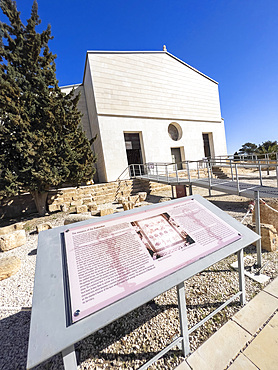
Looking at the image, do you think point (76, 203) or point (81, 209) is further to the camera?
point (76, 203)

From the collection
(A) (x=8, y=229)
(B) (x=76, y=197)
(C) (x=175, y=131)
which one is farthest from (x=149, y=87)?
(A) (x=8, y=229)

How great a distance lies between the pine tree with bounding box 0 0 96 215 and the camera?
238 inches

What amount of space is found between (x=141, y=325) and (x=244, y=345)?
1.12 metres

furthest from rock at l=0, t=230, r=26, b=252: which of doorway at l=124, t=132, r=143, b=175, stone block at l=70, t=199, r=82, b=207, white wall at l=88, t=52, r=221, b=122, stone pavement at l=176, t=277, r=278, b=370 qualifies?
white wall at l=88, t=52, r=221, b=122

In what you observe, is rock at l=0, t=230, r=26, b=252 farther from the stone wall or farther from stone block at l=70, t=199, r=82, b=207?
stone block at l=70, t=199, r=82, b=207

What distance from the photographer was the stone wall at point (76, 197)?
776 cm

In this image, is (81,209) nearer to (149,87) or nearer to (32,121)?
(32,121)

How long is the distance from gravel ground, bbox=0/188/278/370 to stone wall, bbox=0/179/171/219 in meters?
5.51

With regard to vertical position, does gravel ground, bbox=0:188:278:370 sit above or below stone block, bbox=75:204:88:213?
below

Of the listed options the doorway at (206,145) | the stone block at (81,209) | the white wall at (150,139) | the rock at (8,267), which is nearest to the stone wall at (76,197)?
the stone block at (81,209)

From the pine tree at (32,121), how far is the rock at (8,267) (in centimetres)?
369

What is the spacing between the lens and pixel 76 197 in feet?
28.6

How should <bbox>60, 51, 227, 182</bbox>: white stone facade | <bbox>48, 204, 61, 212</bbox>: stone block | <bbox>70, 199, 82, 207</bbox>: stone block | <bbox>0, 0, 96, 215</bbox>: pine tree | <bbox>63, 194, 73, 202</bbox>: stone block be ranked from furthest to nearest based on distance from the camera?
<bbox>60, 51, 227, 182</bbox>: white stone facade < <bbox>63, 194, 73, 202</bbox>: stone block < <bbox>70, 199, 82, 207</bbox>: stone block < <bbox>48, 204, 61, 212</bbox>: stone block < <bbox>0, 0, 96, 215</bbox>: pine tree

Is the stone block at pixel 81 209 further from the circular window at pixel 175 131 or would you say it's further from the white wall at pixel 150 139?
→ the circular window at pixel 175 131
